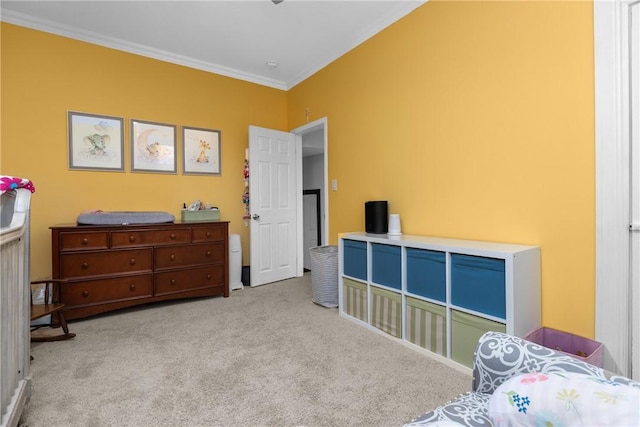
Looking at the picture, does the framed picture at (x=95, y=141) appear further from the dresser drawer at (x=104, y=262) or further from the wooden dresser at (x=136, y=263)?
the dresser drawer at (x=104, y=262)

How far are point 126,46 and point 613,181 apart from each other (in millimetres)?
4386

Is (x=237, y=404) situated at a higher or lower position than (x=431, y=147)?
lower

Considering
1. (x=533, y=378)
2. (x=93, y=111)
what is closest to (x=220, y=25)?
(x=93, y=111)

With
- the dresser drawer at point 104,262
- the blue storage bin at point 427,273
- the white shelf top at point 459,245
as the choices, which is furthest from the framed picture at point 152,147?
the blue storage bin at point 427,273

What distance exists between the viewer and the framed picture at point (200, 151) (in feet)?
12.4

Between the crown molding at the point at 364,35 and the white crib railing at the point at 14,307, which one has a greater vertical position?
the crown molding at the point at 364,35

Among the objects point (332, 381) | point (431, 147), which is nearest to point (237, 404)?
point (332, 381)

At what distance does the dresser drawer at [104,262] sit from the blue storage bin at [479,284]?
9.17ft

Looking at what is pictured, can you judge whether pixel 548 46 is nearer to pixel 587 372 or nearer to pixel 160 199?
pixel 587 372

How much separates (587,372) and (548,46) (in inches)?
74.7

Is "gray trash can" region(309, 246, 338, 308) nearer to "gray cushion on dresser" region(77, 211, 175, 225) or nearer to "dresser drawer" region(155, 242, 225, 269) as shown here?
"dresser drawer" region(155, 242, 225, 269)

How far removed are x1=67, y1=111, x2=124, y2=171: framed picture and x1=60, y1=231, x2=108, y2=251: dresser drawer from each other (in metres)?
0.82

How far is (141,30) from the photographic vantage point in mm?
3143

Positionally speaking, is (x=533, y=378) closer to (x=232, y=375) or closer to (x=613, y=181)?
(x=613, y=181)
